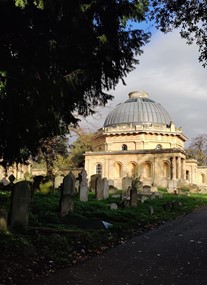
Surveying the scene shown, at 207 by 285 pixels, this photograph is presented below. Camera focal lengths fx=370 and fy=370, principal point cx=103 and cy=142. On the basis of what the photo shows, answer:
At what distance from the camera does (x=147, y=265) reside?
6535 mm

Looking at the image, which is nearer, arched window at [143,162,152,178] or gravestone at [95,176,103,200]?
gravestone at [95,176,103,200]

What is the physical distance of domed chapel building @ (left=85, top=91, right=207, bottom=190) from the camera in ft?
146

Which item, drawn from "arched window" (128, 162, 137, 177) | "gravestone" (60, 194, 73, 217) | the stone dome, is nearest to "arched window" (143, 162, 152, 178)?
"arched window" (128, 162, 137, 177)

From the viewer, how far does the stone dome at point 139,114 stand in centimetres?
5696

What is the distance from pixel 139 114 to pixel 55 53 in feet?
166

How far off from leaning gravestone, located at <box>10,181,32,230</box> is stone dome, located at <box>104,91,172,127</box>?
48.3m

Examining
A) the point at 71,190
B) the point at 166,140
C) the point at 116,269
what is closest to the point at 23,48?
the point at 116,269

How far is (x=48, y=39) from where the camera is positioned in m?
7.43

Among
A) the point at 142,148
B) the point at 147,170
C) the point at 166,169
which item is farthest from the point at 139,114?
the point at 166,169

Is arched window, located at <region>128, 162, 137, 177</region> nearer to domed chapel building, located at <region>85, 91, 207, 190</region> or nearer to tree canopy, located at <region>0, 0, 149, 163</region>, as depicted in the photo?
domed chapel building, located at <region>85, 91, 207, 190</region>

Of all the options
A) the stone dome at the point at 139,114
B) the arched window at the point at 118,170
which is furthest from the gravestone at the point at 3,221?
the stone dome at the point at 139,114

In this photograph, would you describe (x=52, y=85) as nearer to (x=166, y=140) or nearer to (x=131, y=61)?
(x=131, y=61)

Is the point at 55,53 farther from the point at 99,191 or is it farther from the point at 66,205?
the point at 99,191

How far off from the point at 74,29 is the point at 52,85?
1.19 meters
